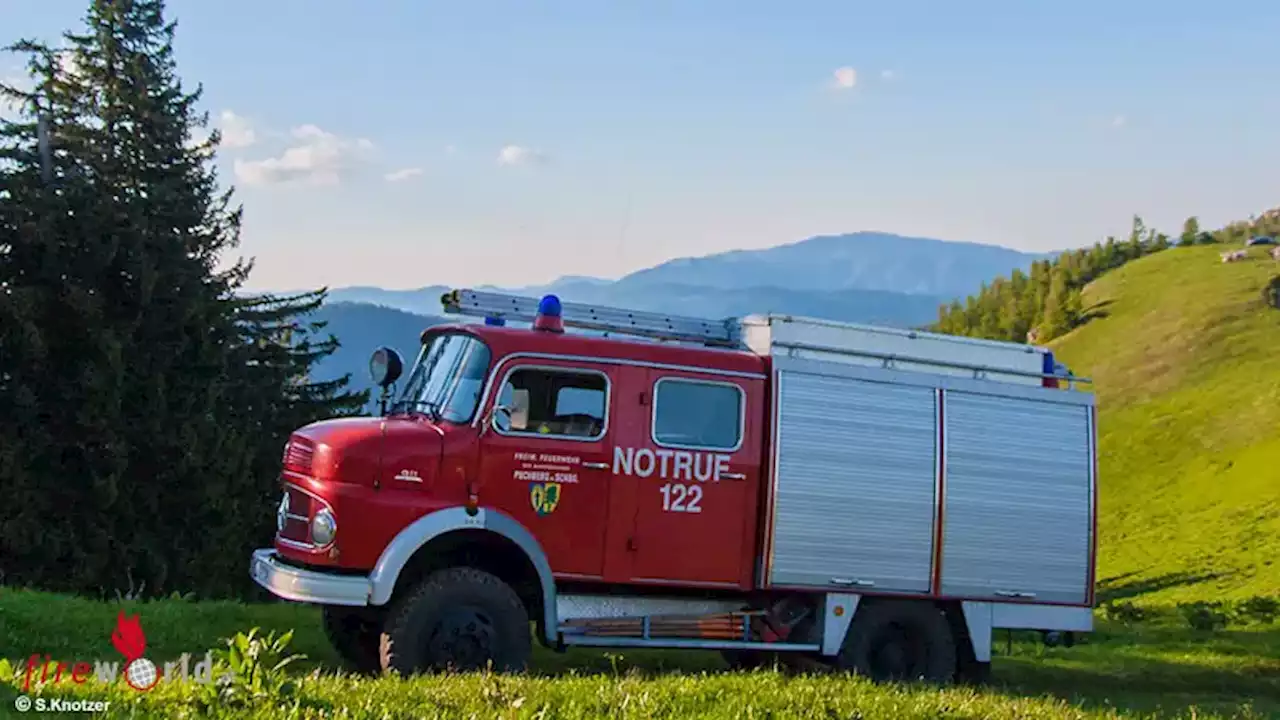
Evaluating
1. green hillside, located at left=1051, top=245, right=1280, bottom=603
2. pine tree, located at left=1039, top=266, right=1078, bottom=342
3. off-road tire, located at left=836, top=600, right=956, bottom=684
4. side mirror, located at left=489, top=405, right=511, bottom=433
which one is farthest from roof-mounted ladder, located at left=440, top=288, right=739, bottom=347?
pine tree, located at left=1039, top=266, right=1078, bottom=342

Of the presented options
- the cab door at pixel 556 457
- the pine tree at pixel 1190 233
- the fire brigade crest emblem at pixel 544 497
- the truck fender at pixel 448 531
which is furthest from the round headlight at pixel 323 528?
the pine tree at pixel 1190 233

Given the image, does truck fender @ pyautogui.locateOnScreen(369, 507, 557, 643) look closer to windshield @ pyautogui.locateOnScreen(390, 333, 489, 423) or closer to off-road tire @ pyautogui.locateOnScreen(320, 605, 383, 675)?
windshield @ pyautogui.locateOnScreen(390, 333, 489, 423)

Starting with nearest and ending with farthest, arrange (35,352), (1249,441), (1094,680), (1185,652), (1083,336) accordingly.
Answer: (1094,680), (1185,652), (35,352), (1249,441), (1083,336)

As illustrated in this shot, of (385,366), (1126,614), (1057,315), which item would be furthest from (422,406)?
(1057,315)

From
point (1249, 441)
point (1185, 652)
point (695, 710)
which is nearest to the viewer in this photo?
point (695, 710)

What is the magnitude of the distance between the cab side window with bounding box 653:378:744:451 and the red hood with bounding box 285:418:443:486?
1961 millimetres

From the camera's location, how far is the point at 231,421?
110 feet

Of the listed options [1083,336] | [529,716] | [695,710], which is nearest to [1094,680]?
[695,710]

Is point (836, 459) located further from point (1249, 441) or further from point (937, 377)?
point (1249, 441)

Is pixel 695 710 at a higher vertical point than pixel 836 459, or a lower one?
lower

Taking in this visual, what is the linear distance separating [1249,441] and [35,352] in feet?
133

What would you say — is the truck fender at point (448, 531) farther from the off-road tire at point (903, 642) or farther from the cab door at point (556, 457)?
the off-road tire at point (903, 642)

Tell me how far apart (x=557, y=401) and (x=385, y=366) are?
60.7 inches

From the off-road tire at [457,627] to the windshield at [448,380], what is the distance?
133 centimetres
